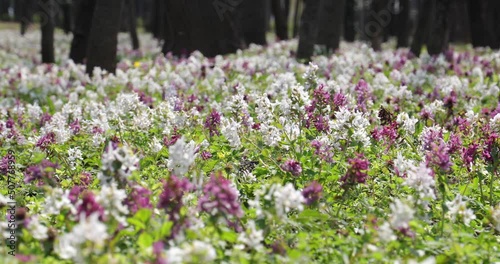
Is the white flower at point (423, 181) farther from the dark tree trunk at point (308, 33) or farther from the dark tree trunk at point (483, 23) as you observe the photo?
the dark tree trunk at point (483, 23)

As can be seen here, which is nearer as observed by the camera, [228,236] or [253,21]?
[228,236]

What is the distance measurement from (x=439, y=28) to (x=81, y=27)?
922cm

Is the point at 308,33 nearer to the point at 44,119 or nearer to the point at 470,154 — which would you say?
the point at 44,119

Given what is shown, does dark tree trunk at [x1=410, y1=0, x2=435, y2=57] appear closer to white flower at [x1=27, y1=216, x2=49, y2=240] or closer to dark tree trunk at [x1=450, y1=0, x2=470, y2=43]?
white flower at [x1=27, y1=216, x2=49, y2=240]

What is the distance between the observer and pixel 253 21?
22609 millimetres

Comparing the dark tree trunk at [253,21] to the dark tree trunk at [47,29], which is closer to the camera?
the dark tree trunk at [47,29]

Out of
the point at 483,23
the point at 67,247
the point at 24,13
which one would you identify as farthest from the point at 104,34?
the point at 24,13

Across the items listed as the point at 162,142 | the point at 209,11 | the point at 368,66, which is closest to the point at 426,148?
the point at 162,142

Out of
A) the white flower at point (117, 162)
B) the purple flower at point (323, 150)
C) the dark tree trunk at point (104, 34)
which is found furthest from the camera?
the dark tree trunk at point (104, 34)

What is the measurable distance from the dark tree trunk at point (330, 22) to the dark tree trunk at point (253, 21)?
631cm

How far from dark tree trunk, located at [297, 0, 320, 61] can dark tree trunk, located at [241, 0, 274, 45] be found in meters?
7.31

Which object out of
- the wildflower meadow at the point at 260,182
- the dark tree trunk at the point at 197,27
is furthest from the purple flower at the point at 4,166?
the dark tree trunk at the point at 197,27

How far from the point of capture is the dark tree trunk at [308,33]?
566 inches

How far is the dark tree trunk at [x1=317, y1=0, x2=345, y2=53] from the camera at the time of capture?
15.4m
